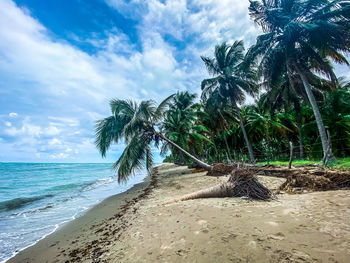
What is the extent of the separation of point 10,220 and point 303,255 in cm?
915

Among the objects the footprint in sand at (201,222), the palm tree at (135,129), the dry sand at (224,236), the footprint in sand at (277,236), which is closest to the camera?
the dry sand at (224,236)

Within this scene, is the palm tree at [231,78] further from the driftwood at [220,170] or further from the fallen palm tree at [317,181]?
the fallen palm tree at [317,181]

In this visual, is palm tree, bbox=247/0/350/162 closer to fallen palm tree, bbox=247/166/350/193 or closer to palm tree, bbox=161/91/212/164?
fallen palm tree, bbox=247/166/350/193

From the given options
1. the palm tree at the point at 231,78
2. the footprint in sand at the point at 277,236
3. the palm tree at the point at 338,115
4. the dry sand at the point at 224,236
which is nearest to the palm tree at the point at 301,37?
the palm tree at the point at 231,78

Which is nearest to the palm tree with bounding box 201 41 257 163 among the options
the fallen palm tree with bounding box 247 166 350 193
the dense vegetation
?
the dense vegetation

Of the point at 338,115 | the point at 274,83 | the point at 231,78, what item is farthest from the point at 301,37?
the point at 338,115

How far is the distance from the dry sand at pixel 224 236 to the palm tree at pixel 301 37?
731 centimetres

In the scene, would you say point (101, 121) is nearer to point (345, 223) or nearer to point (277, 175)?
point (277, 175)

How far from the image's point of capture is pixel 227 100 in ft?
50.9

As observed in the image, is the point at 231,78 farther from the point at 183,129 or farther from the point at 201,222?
the point at 201,222

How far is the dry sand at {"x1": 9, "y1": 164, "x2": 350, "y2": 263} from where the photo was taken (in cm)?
198

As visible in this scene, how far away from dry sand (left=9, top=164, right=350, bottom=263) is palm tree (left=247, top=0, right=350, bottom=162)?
7308mm

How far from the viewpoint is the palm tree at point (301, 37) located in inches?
327

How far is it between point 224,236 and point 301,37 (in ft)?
41.0
